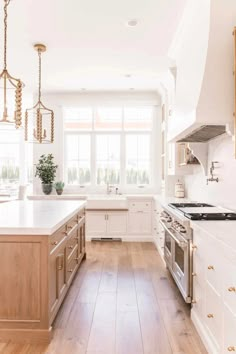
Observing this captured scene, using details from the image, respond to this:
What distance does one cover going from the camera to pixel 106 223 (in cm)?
556

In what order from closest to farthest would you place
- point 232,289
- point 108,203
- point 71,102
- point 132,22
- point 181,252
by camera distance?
point 232,289, point 181,252, point 132,22, point 108,203, point 71,102

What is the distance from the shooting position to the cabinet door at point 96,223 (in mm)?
5543

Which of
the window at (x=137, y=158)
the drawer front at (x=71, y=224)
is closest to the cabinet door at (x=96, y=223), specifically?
the window at (x=137, y=158)

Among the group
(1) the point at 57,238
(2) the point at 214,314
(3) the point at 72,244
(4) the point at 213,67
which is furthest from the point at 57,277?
(4) the point at 213,67

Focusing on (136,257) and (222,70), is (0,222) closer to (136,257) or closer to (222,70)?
(222,70)

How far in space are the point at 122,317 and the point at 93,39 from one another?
3.14 meters

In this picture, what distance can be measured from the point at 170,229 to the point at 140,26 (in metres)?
2.32

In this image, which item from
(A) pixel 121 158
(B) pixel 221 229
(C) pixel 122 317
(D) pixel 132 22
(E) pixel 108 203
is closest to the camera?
(B) pixel 221 229

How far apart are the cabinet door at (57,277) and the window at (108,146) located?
3526 millimetres

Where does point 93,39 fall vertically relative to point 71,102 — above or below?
above

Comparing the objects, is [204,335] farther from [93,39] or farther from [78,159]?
[78,159]

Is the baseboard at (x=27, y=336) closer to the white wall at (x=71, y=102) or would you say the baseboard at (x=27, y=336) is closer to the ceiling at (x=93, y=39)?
the ceiling at (x=93, y=39)

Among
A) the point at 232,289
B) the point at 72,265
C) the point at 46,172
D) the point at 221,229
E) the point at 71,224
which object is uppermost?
the point at 46,172

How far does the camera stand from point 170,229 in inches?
132
